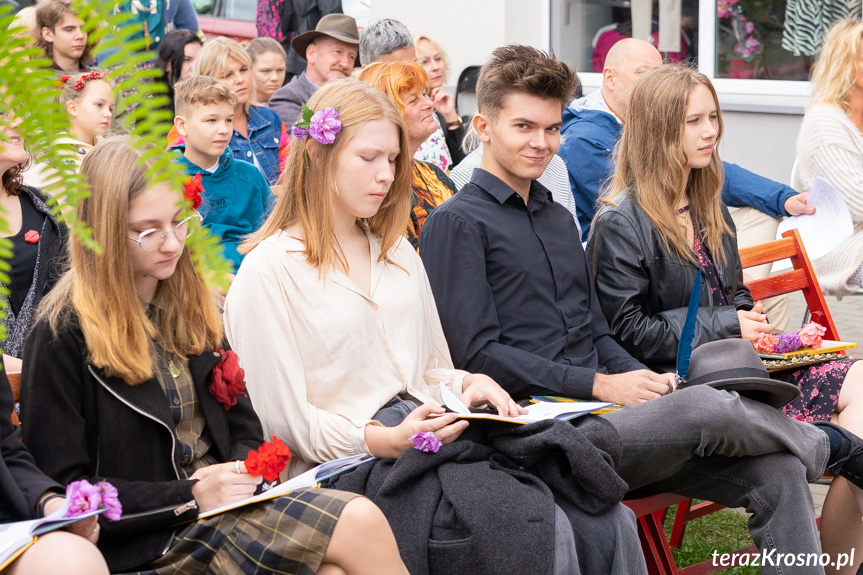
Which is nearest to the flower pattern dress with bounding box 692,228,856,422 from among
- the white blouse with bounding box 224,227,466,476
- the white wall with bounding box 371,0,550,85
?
the white blouse with bounding box 224,227,466,476

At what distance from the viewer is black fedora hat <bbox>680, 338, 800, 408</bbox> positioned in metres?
2.61

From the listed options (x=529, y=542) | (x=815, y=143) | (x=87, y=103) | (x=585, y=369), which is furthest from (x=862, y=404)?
(x=87, y=103)

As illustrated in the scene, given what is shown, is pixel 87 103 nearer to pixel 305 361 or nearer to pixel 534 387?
pixel 305 361

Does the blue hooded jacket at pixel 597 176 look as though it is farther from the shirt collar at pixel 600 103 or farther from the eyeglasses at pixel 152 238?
the eyeglasses at pixel 152 238

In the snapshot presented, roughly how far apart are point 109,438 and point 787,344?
2.23m

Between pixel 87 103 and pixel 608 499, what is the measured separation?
193 cm

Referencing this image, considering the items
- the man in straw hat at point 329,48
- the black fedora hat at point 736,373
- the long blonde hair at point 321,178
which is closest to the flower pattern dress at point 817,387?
the black fedora hat at point 736,373

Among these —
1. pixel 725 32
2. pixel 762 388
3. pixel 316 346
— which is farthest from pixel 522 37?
pixel 316 346

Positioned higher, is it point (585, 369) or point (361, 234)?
point (361, 234)

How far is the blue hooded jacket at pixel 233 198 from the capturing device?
445cm

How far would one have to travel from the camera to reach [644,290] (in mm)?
3297

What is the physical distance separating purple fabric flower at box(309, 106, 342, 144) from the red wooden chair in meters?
1.28

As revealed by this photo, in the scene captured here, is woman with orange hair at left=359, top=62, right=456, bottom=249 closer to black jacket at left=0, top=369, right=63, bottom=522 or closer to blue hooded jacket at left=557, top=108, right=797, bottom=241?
blue hooded jacket at left=557, top=108, right=797, bottom=241

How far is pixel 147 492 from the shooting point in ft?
6.58
